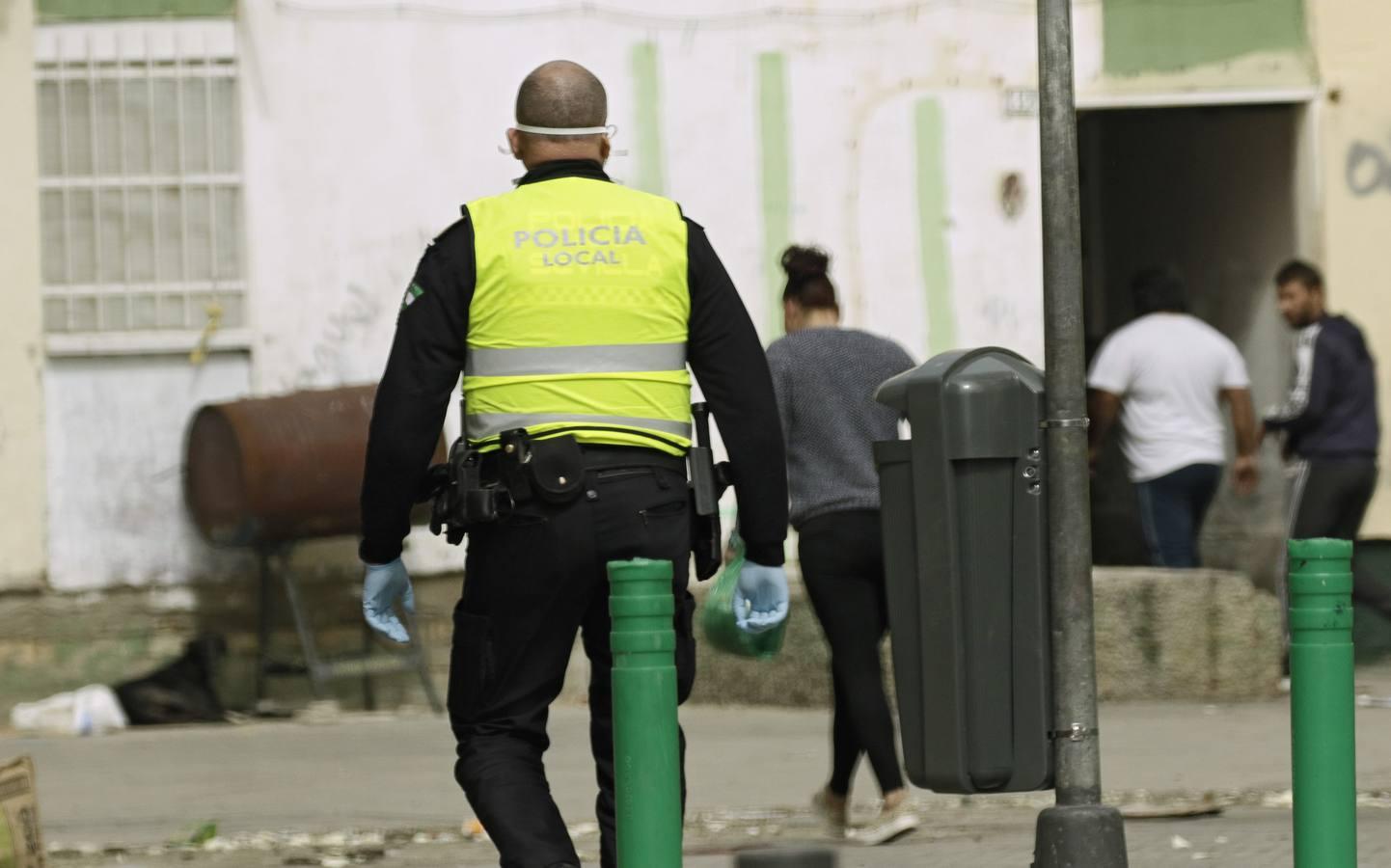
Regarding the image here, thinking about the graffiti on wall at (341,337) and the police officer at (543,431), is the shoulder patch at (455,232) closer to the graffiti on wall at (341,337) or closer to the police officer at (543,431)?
the police officer at (543,431)

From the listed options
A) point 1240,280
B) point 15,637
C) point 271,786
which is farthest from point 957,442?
point 1240,280

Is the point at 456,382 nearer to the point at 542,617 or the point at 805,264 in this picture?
the point at 542,617

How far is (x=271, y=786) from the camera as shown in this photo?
843cm

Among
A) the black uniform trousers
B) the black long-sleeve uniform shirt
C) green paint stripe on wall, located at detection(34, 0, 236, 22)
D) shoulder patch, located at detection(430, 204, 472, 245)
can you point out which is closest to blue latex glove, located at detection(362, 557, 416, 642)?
the black long-sleeve uniform shirt

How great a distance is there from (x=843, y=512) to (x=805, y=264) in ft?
2.60

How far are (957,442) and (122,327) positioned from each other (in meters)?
6.45

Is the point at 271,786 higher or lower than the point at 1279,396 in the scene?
lower

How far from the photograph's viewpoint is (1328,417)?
10359mm

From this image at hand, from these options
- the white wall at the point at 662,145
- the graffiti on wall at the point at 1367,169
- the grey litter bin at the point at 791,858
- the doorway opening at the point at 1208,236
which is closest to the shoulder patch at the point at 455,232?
the grey litter bin at the point at 791,858

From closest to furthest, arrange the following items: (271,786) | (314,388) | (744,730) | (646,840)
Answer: (646,840) → (271,786) → (744,730) → (314,388)

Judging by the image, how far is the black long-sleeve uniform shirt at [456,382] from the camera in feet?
15.7

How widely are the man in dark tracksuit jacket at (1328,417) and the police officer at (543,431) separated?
598 cm

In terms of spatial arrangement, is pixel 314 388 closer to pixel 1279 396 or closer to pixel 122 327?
pixel 122 327

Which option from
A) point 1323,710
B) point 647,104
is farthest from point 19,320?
point 1323,710
